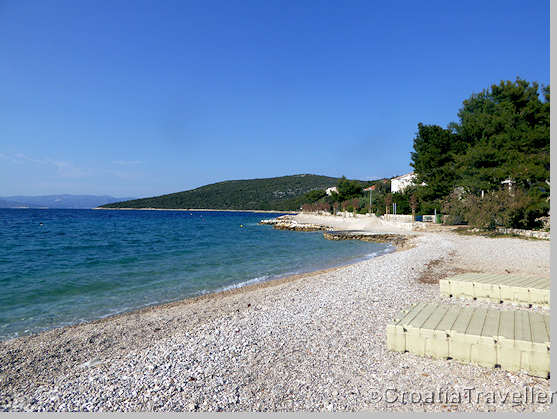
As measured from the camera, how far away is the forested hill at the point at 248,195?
143 m

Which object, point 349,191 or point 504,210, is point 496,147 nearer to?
point 504,210

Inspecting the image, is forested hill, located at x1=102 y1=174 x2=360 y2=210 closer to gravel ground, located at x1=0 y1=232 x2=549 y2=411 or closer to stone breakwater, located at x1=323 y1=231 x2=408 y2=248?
stone breakwater, located at x1=323 y1=231 x2=408 y2=248

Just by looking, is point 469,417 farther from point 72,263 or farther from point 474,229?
point 474,229

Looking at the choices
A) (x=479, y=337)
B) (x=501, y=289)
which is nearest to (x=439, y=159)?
(x=501, y=289)

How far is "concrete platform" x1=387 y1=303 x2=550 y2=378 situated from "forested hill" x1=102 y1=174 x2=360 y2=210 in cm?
12210

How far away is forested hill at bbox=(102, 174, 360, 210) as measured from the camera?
14300 centimetres

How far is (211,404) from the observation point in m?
3.80

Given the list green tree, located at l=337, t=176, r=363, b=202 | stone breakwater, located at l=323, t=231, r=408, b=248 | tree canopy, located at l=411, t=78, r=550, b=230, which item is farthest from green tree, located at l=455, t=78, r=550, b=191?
green tree, located at l=337, t=176, r=363, b=202

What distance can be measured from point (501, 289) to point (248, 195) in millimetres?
146859

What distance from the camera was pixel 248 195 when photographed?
15300 cm

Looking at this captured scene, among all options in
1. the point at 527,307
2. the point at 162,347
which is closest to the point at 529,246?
the point at 527,307

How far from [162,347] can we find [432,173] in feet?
103

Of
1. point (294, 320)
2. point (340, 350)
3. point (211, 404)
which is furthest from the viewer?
point (294, 320)

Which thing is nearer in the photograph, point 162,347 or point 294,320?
point 162,347
